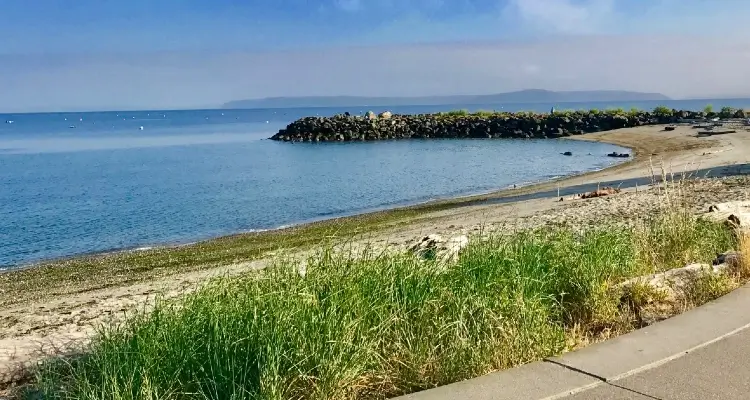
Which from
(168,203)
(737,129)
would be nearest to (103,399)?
(168,203)

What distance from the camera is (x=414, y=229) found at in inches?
725

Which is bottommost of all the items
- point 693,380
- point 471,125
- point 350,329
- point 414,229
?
point 414,229

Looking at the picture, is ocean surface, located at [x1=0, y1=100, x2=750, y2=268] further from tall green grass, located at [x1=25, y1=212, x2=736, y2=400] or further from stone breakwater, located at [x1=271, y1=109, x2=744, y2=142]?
tall green grass, located at [x1=25, y1=212, x2=736, y2=400]

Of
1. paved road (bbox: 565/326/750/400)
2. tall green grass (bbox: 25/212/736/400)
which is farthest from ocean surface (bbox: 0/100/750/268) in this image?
paved road (bbox: 565/326/750/400)

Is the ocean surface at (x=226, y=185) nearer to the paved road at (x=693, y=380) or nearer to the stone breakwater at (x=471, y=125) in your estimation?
the stone breakwater at (x=471, y=125)

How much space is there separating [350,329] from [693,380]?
2131 millimetres

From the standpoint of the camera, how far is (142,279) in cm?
1457

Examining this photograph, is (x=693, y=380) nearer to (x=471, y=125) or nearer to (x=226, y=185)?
(x=226, y=185)

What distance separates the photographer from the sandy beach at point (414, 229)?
8.81m

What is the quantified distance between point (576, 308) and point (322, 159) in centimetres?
4568

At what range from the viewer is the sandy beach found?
8.81m

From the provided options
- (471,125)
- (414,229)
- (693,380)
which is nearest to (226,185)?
(414,229)

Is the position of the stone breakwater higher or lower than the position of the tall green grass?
lower

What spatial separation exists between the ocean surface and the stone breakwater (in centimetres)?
580
